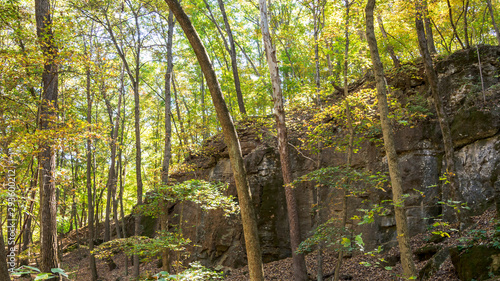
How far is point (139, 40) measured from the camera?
13148mm

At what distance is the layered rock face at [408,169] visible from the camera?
7992 mm

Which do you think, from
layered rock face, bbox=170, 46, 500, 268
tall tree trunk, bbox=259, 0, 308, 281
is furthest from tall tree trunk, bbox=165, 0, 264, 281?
tall tree trunk, bbox=259, 0, 308, 281

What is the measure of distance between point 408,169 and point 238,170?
675 centimetres

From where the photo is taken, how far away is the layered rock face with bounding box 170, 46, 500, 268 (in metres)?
7.99

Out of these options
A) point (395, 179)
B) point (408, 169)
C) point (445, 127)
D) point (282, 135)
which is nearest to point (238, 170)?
point (395, 179)

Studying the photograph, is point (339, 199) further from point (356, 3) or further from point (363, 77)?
point (356, 3)

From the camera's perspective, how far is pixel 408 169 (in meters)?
9.09

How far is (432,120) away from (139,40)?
1187 cm

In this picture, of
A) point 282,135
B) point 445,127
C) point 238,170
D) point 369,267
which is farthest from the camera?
point 282,135

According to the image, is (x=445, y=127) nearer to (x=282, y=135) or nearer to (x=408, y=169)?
(x=408, y=169)

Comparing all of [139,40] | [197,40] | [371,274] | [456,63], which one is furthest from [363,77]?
[139,40]

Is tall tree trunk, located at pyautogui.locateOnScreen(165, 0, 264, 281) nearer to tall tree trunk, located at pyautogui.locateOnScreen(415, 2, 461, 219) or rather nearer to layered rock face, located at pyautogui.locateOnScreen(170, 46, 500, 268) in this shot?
layered rock face, located at pyautogui.locateOnScreen(170, 46, 500, 268)

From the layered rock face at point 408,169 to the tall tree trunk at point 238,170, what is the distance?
3046 millimetres

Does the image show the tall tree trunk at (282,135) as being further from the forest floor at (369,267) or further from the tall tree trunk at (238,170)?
the tall tree trunk at (238,170)
